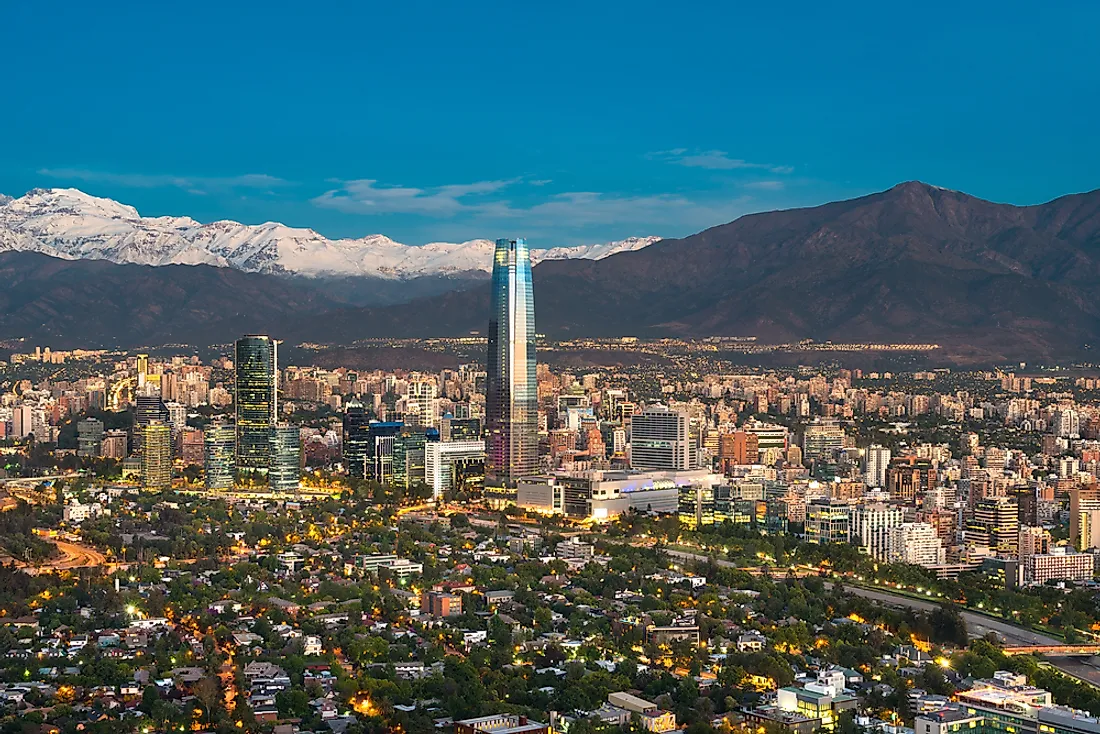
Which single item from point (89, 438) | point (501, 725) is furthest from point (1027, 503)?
point (89, 438)

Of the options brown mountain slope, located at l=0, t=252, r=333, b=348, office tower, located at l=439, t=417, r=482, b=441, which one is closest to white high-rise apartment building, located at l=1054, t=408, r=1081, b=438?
office tower, located at l=439, t=417, r=482, b=441

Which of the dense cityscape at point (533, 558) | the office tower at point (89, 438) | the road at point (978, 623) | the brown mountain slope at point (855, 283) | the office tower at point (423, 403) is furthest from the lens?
the brown mountain slope at point (855, 283)

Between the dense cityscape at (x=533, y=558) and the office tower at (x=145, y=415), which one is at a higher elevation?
the office tower at (x=145, y=415)

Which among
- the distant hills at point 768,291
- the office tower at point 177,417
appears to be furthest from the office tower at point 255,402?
the distant hills at point 768,291

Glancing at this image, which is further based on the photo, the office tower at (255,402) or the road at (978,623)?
the office tower at (255,402)

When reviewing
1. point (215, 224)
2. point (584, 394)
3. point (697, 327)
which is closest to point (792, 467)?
point (584, 394)

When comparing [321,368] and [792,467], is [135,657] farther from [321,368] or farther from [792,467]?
[321,368]

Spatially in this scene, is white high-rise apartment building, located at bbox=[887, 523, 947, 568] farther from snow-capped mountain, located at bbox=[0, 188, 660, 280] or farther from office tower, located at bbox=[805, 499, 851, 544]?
snow-capped mountain, located at bbox=[0, 188, 660, 280]

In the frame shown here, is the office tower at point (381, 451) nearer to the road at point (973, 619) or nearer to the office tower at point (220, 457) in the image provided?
the office tower at point (220, 457)

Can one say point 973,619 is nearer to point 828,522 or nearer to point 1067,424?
point 828,522
